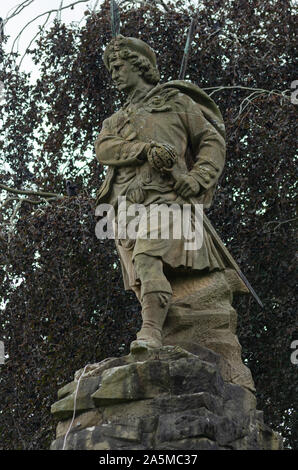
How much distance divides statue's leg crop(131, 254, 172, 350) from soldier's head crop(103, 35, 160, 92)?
1.46m

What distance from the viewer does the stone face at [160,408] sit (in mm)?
6512

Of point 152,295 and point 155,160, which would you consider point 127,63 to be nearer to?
point 155,160

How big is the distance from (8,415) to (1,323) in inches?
37.9

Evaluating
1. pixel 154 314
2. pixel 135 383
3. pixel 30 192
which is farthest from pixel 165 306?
pixel 30 192

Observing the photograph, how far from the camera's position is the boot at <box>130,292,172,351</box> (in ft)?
23.4

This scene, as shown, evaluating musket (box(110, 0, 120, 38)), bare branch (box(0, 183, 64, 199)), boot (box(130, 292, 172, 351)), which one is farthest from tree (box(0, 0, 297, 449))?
boot (box(130, 292, 172, 351))

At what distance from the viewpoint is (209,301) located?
748 centimetres

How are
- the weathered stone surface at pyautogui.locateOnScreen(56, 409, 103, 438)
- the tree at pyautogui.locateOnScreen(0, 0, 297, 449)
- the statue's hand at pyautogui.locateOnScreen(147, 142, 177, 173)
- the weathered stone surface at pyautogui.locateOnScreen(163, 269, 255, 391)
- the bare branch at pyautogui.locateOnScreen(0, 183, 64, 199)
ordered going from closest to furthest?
the weathered stone surface at pyautogui.locateOnScreen(56, 409, 103, 438) < the weathered stone surface at pyautogui.locateOnScreen(163, 269, 255, 391) < the statue's hand at pyautogui.locateOnScreen(147, 142, 177, 173) < the tree at pyautogui.locateOnScreen(0, 0, 297, 449) < the bare branch at pyautogui.locateOnScreen(0, 183, 64, 199)

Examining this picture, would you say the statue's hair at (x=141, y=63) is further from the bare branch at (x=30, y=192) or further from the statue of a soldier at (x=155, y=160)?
the bare branch at (x=30, y=192)

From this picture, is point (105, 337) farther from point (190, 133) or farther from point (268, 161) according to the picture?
point (190, 133)

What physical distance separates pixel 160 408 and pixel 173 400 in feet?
0.28

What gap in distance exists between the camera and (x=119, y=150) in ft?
26.1

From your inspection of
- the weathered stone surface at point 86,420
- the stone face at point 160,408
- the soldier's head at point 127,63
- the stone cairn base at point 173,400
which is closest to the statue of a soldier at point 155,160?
the soldier's head at point 127,63

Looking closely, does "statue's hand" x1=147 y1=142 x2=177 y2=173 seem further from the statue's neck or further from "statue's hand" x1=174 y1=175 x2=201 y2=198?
the statue's neck
